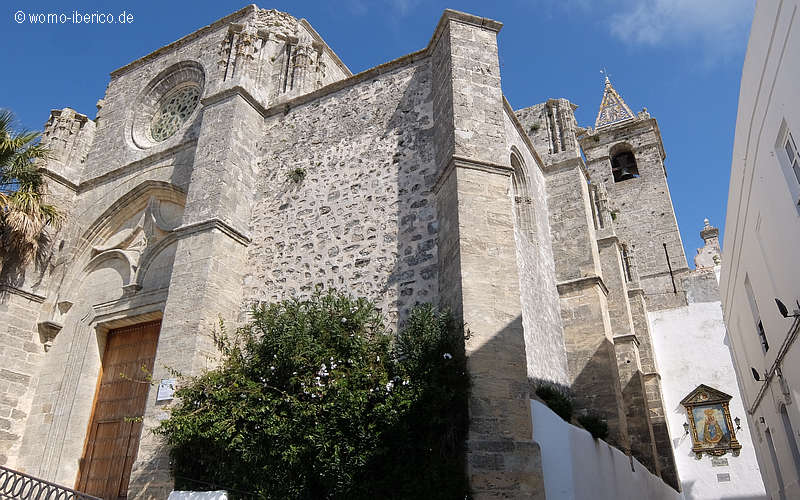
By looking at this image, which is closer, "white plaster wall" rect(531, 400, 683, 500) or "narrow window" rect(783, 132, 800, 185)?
"narrow window" rect(783, 132, 800, 185)

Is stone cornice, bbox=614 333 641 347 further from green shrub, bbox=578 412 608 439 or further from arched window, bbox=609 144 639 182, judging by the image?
arched window, bbox=609 144 639 182

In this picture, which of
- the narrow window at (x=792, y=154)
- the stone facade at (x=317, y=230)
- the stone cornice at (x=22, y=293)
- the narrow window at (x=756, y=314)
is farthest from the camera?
the stone cornice at (x=22, y=293)

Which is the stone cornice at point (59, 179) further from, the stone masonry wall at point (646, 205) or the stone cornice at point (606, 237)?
the stone masonry wall at point (646, 205)

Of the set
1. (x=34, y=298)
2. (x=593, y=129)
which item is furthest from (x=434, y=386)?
(x=593, y=129)

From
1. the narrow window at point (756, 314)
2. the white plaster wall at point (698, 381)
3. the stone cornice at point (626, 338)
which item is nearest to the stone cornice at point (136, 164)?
the stone cornice at point (626, 338)

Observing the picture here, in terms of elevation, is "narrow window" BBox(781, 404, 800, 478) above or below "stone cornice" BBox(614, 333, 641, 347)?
below

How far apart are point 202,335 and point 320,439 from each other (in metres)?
3.07

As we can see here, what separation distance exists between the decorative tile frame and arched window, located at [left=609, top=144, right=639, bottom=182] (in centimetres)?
1263

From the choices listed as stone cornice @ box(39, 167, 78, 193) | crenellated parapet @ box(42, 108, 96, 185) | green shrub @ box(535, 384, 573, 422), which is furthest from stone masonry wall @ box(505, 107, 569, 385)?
crenellated parapet @ box(42, 108, 96, 185)

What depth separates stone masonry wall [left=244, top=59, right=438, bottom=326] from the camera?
8648mm

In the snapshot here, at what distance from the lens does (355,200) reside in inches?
376

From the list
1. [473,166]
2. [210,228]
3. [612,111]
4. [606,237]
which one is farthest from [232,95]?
[612,111]

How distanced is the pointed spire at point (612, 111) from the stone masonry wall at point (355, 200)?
72.4ft

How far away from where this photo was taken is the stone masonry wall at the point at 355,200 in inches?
340
